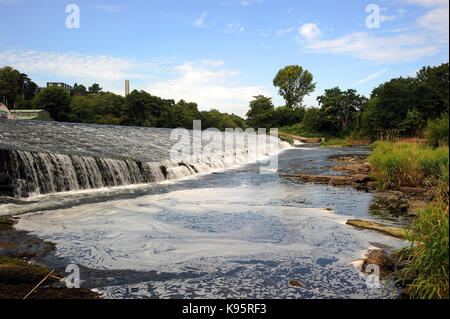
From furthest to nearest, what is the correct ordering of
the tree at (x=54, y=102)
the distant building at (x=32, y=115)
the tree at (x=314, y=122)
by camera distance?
the tree at (x=314, y=122)
the tree at (x=54, y=102)
the distant building at (x=32, y=115)

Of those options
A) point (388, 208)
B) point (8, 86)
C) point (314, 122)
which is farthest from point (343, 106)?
point (8, 86)

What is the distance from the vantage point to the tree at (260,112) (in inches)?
2793

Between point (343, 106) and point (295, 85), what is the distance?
1271 inches

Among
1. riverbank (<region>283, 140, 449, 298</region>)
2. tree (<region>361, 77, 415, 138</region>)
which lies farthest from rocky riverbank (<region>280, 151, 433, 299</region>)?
tree (<region>361, 77, 415, 138</region>)

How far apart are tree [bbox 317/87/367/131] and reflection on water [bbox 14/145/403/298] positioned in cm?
5287

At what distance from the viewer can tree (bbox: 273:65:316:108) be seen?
87.2m

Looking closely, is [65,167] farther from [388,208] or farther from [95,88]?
[95,88]

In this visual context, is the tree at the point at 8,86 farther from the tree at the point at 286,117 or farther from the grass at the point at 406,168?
the grass at the point at 406,168

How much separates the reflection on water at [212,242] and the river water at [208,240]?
0.05 ft

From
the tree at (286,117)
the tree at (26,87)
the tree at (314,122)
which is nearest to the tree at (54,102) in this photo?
the tree at (26,87)

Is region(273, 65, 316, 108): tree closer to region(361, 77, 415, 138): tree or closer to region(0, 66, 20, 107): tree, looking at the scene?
region(361, 77, 415, 138): tree

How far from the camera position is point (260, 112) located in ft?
238

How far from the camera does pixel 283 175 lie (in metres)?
13.6
